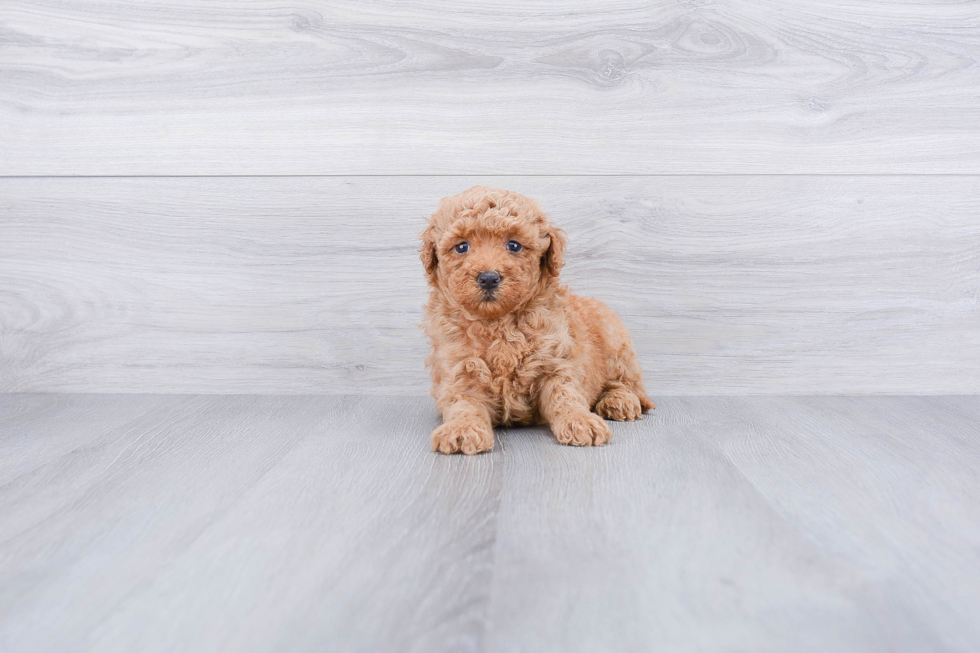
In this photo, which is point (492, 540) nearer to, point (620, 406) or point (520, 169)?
point (620, 406)

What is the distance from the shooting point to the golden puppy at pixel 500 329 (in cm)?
140

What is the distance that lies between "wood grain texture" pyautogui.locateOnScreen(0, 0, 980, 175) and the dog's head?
0.50 m

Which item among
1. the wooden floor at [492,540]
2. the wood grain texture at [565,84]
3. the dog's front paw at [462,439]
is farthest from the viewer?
the wood grain texture at [565,84]

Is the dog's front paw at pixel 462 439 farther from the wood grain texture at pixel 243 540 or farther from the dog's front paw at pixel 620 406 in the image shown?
the dog's front paw at pixel 620 406

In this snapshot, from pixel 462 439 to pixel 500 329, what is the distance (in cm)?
28

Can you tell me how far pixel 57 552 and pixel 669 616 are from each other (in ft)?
2.49

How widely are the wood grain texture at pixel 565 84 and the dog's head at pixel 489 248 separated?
1.64ft

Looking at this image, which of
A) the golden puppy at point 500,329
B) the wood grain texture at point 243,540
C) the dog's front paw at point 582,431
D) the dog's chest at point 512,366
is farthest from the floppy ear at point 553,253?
the wood grain texture at point 243,540

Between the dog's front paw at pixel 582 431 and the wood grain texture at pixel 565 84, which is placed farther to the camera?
the wood grain texture at pixel 565 84

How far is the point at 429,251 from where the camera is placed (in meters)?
1.52

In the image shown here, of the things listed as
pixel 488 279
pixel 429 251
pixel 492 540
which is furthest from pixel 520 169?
pixel 492 540

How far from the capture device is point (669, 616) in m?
0.71

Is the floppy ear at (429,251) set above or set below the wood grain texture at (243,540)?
above

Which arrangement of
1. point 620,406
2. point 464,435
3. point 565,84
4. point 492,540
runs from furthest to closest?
point 565,84
point 620,406
point 464,435
point 492,540
